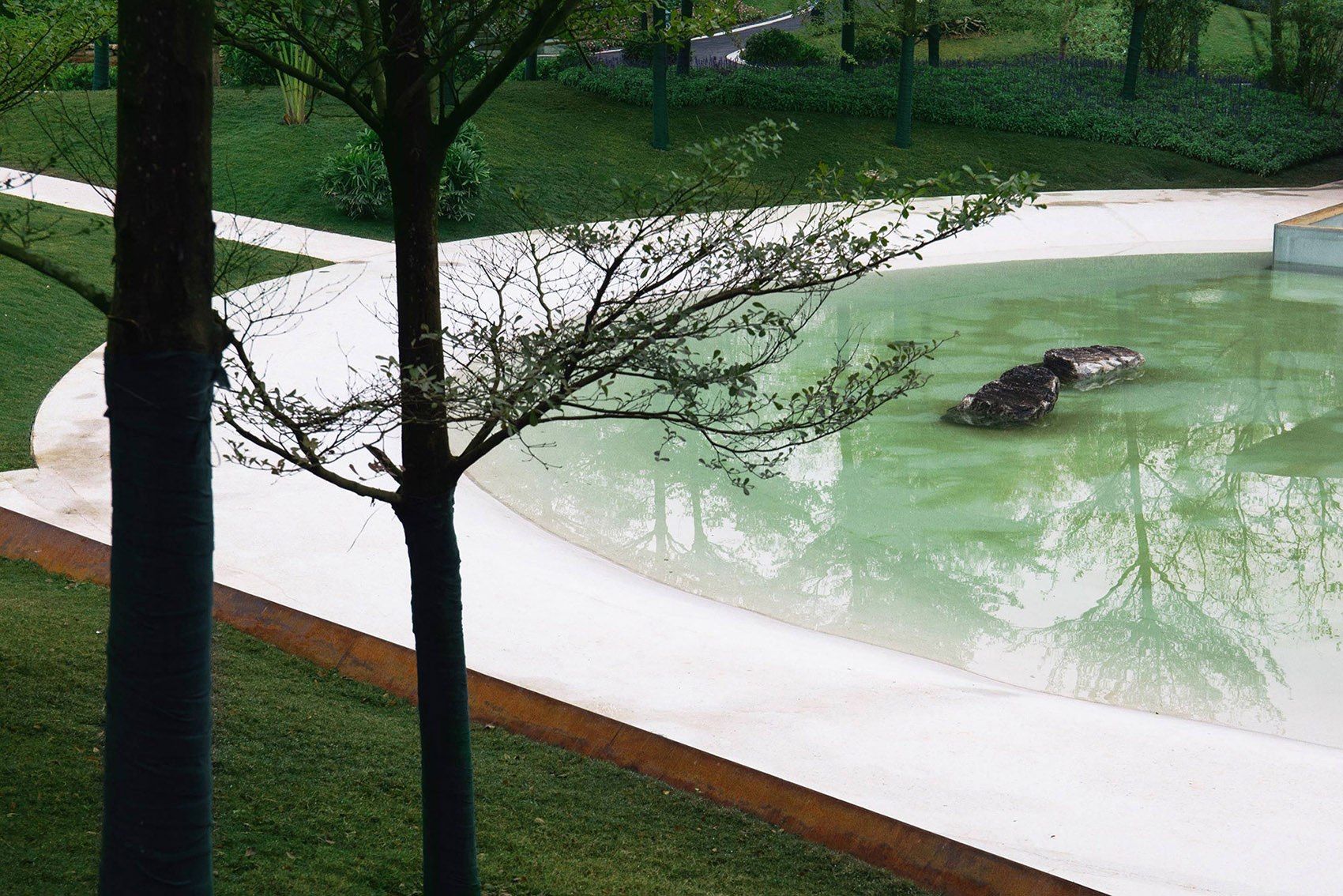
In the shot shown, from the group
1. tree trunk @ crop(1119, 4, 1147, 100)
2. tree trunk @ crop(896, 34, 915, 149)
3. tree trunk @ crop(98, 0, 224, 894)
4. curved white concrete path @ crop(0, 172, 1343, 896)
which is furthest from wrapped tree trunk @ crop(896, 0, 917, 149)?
tree trunk @ crop(98, 0, 224, 894)

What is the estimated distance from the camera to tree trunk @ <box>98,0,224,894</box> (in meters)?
2.87

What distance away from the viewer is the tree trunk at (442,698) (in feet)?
13.8

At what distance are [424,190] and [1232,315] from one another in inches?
643

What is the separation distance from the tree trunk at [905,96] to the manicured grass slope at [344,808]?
76.2 feet

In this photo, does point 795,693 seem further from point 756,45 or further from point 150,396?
point 756,45

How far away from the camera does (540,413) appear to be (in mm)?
3832

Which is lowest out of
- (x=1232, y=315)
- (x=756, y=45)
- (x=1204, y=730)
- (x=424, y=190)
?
(x=1204, y=730)

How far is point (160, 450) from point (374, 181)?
58.5 ft

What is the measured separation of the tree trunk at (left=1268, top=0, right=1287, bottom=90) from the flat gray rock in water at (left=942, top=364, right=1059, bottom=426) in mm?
23143

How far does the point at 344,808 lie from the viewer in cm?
502

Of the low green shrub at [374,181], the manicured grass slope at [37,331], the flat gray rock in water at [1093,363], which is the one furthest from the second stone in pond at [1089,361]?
the low green shrub at [374,181]

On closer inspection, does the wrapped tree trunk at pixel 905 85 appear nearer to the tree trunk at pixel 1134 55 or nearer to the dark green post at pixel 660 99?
the dark green post at pixel 660 99

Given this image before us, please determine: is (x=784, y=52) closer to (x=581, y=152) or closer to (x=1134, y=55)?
(x=1134, y=55)

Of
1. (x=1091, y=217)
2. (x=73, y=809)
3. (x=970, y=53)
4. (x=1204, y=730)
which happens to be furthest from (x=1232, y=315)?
(x=970, y=53)
